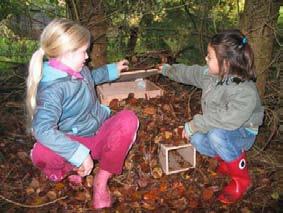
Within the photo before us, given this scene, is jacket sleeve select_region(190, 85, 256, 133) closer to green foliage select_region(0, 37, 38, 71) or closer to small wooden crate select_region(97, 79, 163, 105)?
small wooden crate select_region(97, 79, 163, 105)

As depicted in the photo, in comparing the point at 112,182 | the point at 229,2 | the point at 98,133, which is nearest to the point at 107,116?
the point at 98,133

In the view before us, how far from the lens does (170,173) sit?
113 inches

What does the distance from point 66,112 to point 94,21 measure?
4.47 feet

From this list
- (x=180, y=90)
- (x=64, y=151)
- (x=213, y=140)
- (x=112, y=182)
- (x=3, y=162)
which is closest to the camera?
(x=64, y=151)

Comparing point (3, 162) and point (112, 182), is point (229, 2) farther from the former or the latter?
point (3, 162)

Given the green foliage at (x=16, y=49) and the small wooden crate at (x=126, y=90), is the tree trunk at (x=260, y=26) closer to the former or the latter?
the small wooden crate at (x=126, y=90)

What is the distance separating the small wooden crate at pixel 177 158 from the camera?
2784 mm

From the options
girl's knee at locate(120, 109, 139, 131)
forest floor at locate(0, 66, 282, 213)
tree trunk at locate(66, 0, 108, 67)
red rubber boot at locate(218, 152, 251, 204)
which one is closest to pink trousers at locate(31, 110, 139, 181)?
girl's knee at locate(120, 109, 139, 131)

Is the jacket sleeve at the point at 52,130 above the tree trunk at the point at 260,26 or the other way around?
the other way around

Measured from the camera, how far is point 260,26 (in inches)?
116

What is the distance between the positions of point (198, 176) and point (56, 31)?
5.09ft

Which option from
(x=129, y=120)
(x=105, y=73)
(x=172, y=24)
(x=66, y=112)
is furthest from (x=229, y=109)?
(x=172, y=24)

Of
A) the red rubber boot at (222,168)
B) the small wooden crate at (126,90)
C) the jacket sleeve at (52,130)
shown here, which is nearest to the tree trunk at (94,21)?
the small wooden crate at (126,90)

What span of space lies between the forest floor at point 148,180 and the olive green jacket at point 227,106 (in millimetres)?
366
